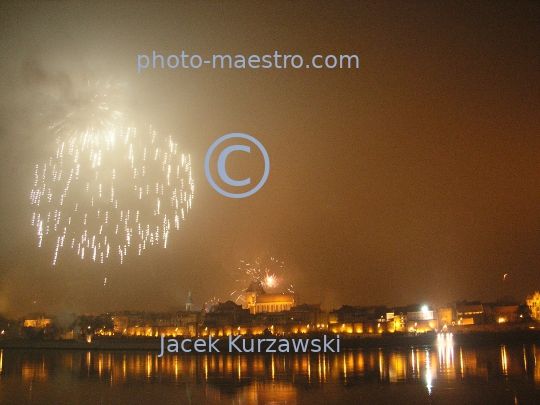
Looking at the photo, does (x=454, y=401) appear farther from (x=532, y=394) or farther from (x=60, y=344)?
(x=60, y=344)

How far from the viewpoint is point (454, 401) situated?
5668 mm

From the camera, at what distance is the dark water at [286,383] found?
237 inches

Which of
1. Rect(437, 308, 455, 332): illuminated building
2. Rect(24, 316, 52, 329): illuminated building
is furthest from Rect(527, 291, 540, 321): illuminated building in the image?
Rect(24, 316, 52, 329): illuminated building

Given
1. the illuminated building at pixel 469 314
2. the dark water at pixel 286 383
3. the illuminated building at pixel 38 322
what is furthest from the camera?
the illuminated building at pixel 469 314

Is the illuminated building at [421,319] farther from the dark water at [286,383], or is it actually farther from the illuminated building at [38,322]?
the illuminated building at [38,322]

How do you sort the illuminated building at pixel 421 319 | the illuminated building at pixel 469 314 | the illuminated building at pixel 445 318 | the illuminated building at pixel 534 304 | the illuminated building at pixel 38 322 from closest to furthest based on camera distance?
1. the illuminated building at pixel 421 319
2. the illuminated building at pixel 38 322
3. the illuminated building at pixel 445 318
4. the illuminated building at pixel 534 304
5. the illuminated building at pixel 469 314

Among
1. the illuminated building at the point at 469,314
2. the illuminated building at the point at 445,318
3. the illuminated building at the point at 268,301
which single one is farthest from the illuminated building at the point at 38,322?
the illuminated building at the point at 469,314

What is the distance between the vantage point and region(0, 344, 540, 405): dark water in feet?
19.7

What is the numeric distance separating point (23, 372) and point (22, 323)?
1387cm

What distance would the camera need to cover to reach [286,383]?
7.24 m

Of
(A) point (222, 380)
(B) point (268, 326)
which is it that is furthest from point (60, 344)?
(A) point (222, 380)

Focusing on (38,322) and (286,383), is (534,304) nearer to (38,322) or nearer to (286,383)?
(38,322)

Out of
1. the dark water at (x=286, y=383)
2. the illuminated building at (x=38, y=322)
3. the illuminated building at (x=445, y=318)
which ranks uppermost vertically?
the illuminated building at (x=38, y=322)

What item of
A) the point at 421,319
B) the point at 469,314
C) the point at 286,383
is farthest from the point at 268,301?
the point at 286,383
